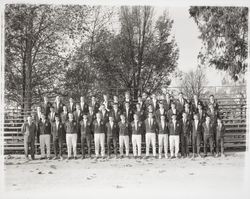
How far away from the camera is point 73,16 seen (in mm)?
11828

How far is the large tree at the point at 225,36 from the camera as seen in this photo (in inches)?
393

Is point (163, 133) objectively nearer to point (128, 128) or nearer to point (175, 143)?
point (175, 143)

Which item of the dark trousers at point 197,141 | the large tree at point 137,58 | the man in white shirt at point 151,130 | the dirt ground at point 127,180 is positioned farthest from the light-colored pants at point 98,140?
the large tree at point 137,58

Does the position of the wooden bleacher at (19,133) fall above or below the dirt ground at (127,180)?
above

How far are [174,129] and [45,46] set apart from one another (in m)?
4.27

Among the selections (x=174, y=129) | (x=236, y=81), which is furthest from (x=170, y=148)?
(x=236, y=81)

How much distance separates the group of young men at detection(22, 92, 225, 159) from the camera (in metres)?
10.3

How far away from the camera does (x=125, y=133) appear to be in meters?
10.3

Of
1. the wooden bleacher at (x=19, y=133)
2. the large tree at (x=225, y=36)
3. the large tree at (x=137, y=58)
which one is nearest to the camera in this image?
the large tree at (x=225, y=36)

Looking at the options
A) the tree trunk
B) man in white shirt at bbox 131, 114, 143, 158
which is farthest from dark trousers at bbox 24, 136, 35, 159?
man in white shirt at bbox 131, 114, 143, 158

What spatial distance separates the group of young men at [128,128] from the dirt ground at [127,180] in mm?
784

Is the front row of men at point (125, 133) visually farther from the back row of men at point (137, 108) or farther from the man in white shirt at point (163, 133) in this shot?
the back row of men at point (137, 108)

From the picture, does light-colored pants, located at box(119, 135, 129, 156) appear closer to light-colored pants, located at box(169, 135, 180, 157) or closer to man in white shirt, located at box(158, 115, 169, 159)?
man in white shirt, located at box(158, 115, 169, 159)

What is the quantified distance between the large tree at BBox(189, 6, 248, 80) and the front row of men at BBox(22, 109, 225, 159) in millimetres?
1776
